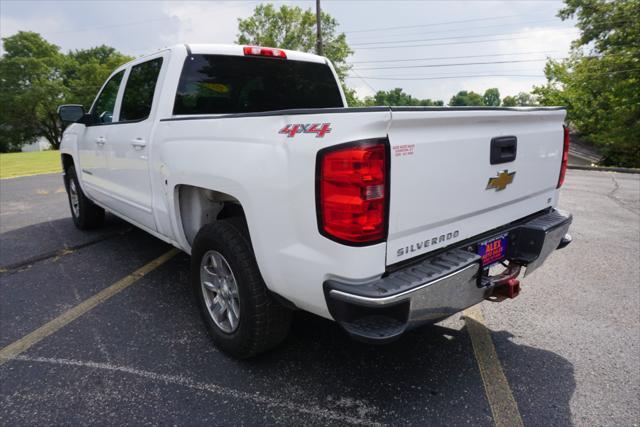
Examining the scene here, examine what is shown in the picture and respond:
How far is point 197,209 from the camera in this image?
291 cm

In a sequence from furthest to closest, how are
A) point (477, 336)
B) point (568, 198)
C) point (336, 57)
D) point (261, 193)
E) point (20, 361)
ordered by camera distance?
point (336, 57) < point (568, 198) < point (477, 336) < point (20, 361) < point (261, 193)

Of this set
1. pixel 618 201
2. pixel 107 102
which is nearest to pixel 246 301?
pixel 107 102

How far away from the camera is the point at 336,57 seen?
1565 inches

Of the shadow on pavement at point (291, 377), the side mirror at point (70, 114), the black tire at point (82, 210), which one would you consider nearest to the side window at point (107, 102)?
the side mirror at point (70, 114)

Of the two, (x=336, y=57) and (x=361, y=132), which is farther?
(x=336, y=57)

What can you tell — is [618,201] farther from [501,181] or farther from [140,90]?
[140,90]

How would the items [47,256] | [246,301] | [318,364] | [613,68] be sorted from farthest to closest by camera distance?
[613,68] < [47,256] < [318,364] < [246,301]

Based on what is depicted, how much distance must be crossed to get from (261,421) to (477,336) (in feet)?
5.33

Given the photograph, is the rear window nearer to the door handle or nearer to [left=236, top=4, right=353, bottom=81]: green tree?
the door handle

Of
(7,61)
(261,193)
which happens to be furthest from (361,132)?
(7,61)

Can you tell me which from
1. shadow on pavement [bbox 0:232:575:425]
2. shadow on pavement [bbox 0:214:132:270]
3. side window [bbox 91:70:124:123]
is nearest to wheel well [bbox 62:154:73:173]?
shadow on pavement [bbox 0:214:132:270]

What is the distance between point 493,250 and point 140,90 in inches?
122

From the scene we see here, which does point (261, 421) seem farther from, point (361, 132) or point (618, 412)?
point (618, 412)

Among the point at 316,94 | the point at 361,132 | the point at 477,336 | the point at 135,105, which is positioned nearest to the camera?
the point at 361,132
